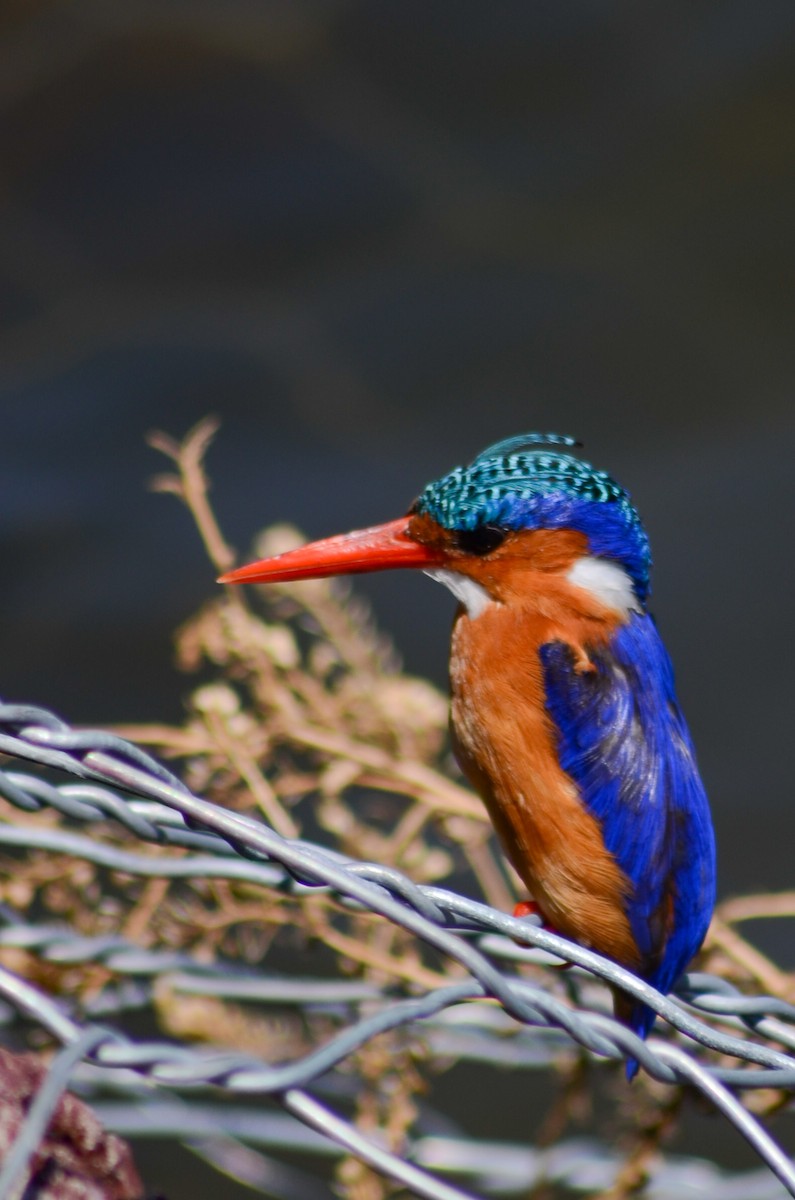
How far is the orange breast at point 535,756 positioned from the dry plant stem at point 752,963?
6.5 inches

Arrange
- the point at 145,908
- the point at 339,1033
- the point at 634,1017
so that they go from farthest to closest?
the point at 145,908
the point at 634,1017
the point at 339,1033

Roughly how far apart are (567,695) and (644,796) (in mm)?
109

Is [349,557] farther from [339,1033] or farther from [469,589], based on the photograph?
[339,1033]

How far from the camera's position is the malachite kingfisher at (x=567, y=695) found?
110 centimetres

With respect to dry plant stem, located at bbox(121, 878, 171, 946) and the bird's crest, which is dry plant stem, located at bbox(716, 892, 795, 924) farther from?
dry plant stem, located at bbox(121, 878, 171, 946)

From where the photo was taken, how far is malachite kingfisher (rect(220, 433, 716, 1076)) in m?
1.10

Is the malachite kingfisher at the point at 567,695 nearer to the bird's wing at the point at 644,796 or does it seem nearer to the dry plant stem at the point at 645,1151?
the bird's wing at the point at 644,796

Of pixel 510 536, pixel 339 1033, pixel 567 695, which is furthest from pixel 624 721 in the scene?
pixel 339 1033

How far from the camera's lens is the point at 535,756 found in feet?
3.69

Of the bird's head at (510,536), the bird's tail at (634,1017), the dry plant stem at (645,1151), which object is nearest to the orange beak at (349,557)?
the bird's head at (510,536)

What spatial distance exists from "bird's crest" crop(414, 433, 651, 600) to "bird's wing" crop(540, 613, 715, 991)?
0.12 metres

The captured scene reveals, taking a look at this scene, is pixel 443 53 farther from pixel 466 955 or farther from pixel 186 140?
pixel 466 955

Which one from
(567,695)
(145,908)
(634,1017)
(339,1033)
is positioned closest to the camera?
(339,1033)

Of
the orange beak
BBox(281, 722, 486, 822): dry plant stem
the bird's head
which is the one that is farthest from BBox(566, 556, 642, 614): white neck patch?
BBox(281, 722, 486, 822): dry plant stem
